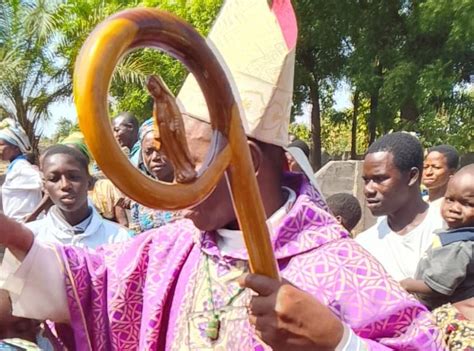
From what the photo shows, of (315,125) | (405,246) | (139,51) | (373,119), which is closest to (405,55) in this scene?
(373,119)

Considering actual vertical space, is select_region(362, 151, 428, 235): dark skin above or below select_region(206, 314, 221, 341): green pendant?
above

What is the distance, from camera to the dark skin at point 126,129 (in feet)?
19.9

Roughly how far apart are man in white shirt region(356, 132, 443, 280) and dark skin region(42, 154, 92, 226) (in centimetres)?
149

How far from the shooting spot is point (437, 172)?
5.04m

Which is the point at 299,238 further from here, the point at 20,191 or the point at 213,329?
the point at 20,191

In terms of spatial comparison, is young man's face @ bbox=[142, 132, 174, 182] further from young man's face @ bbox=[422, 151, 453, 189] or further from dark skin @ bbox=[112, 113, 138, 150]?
young man's face @ bbox=[422, 151, 453, 189]

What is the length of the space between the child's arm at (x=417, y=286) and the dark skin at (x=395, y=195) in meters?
0.49

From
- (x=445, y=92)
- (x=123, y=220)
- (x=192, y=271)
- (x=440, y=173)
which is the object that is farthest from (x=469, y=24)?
(x=192, y=271)

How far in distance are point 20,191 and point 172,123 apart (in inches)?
188

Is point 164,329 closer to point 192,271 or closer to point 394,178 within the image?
point 192,271

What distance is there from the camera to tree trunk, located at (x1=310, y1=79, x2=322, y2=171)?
1981 centimetres

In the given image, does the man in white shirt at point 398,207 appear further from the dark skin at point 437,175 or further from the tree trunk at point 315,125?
the tree trunk at point 315,125

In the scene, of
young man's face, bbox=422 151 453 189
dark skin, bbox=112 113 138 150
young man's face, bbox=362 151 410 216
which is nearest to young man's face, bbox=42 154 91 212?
young man's face, bbox=362 151 410 216

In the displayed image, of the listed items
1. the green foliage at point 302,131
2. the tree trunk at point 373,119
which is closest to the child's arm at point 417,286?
the tree trunk at point 373,119
